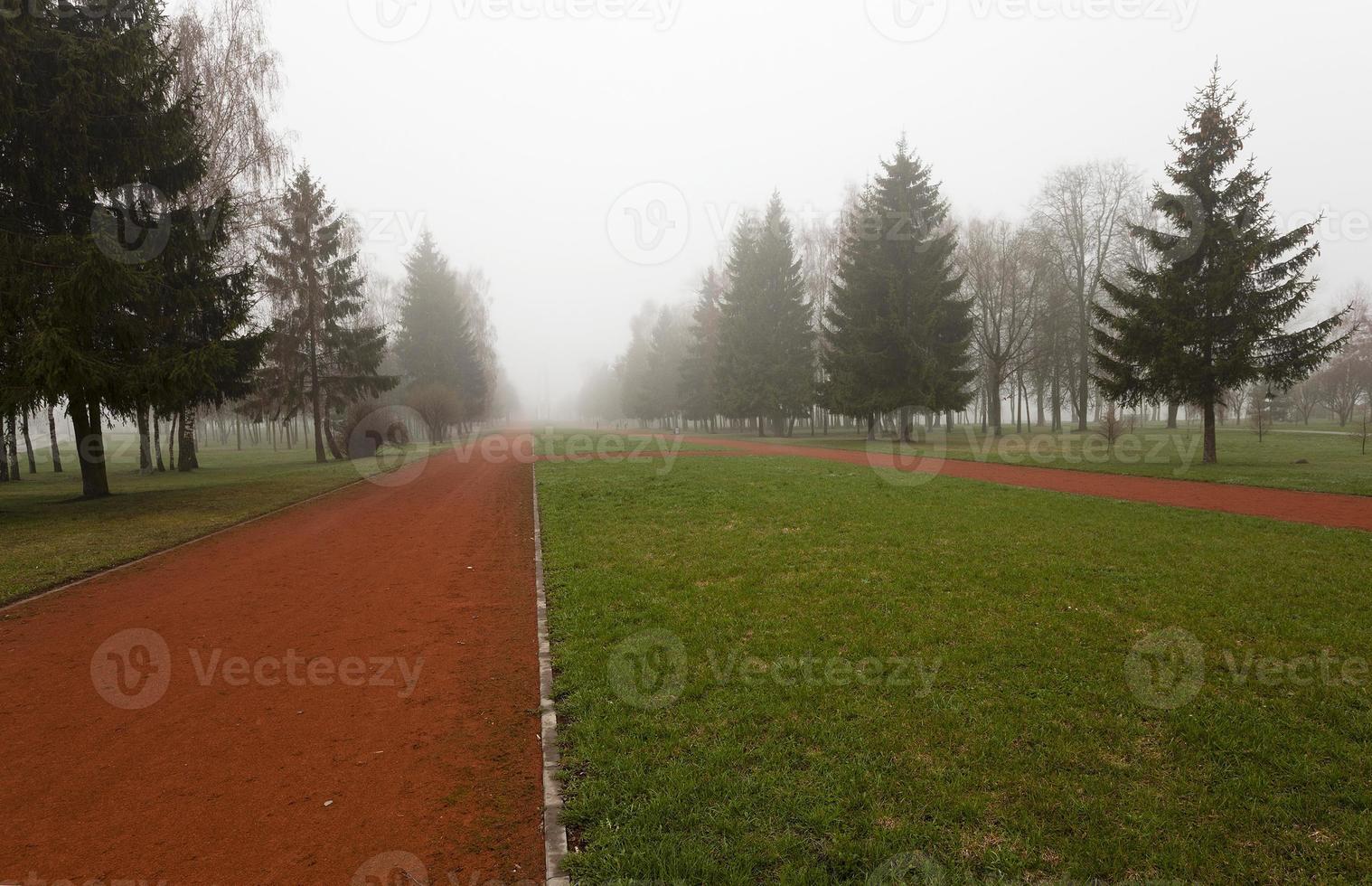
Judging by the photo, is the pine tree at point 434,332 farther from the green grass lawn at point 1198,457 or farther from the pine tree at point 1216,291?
the pine tree at point 1216,291

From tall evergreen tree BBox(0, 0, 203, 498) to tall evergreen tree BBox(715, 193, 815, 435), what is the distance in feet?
102

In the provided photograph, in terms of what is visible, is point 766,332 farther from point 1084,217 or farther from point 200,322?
point 200,322

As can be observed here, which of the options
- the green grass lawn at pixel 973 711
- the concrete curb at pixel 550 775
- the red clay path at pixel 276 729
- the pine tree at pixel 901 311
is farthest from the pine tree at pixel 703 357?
the concrete curb at pixel 550 775

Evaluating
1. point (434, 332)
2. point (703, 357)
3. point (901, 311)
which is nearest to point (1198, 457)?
point (901, 311)

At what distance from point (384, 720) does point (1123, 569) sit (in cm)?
825

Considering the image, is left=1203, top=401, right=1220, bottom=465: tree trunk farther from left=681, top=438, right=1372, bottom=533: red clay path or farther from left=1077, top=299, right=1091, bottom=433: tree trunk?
left=1077, top=299, right=1091, bottom=433: tree trunk

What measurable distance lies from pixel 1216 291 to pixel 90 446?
33.2 metres

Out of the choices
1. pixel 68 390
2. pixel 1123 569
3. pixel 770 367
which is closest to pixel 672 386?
pixel 770 367

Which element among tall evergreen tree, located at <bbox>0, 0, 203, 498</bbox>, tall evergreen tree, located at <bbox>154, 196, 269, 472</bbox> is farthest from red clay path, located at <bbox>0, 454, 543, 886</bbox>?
tall evergreen tree, located at <bbox>0, 0, 203, 498</bbox>

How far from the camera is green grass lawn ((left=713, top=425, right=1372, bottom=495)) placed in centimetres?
1535

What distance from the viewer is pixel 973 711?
14.1 ft

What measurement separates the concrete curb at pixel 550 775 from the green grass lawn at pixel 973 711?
11 centimetres

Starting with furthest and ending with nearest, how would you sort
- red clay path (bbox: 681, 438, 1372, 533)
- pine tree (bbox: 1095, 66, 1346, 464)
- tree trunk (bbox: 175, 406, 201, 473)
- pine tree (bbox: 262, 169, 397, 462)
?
pine tree (bbox: 262, 169, 397, 462), tree trunk (bbox: 175, 406, 201, 473), pine tree (bbox: 1095, 66, 1346, 464), red clay path (bbox: 681, 438, 1372, 533)

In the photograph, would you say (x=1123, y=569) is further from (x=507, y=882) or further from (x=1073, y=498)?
(x=507, y=882)
